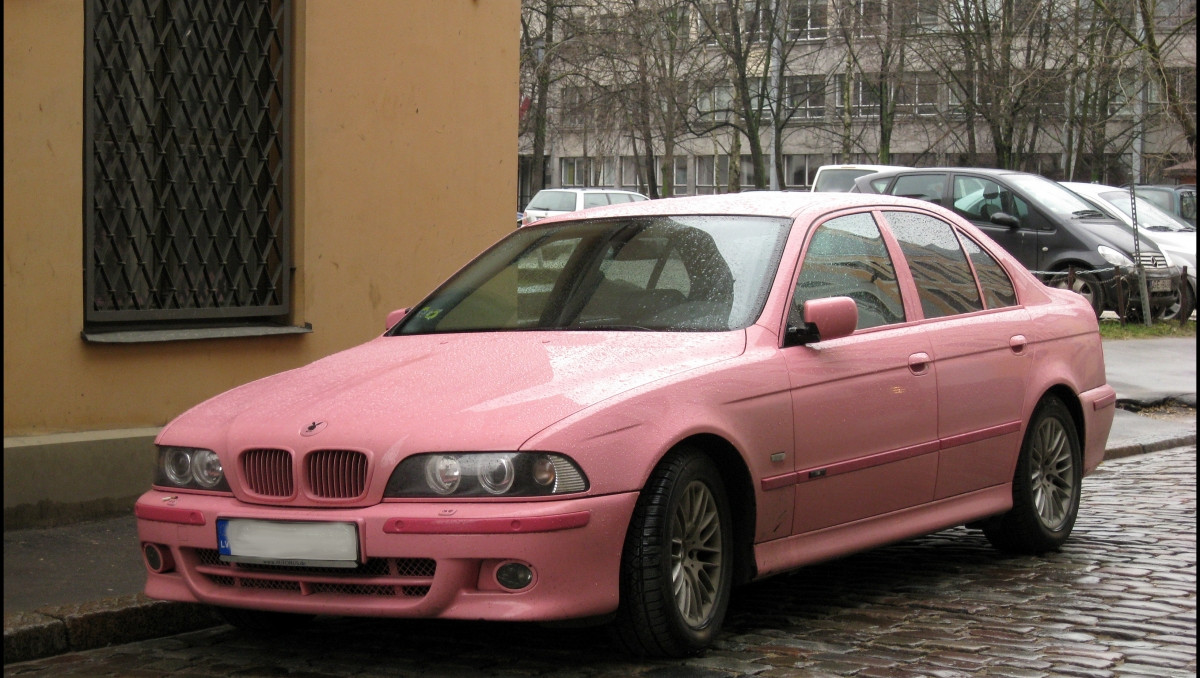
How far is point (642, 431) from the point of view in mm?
4812

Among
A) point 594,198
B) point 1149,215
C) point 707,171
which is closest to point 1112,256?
point 1149,215

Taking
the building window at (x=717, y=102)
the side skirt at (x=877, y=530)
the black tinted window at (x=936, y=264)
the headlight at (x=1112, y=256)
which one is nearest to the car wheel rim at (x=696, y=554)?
the side skirt at (x=877, y=530)

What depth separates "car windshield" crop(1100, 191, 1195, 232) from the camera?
22.8m

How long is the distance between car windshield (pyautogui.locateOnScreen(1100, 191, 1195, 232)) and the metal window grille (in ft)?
54.5

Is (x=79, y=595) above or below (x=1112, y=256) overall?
below

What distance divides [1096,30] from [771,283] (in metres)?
30.9

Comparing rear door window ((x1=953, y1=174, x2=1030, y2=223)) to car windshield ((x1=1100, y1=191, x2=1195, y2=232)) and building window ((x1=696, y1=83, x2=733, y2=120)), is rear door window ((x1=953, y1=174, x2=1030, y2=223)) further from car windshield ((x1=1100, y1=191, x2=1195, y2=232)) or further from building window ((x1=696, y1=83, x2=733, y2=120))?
building window ((x1=696, y1=83, x2=733, y2=120))

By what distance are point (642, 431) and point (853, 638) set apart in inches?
48.7

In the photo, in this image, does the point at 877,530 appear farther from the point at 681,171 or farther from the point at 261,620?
the point at 681,171

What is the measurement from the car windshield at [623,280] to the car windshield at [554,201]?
3119 cm

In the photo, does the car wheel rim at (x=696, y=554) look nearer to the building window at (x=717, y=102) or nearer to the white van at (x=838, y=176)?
the white van at (x=838, y=176)

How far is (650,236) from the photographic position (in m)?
6.12

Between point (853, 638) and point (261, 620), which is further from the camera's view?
point (261, 620)

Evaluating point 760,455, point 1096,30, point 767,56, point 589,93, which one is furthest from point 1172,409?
point 767,56
